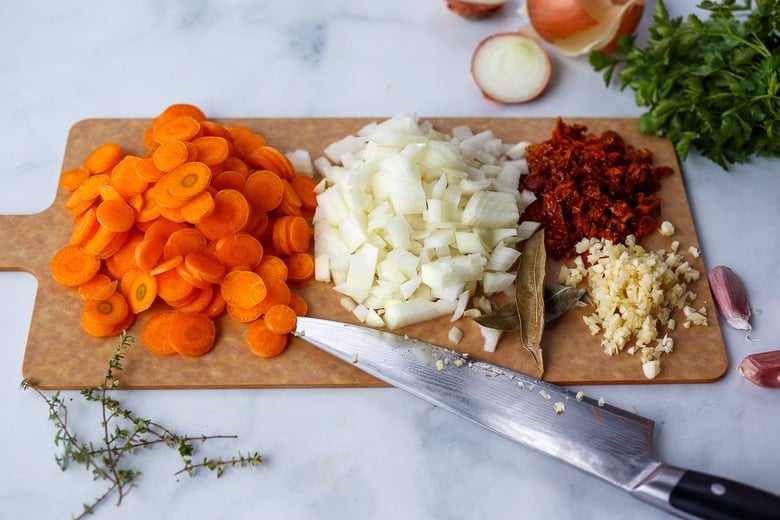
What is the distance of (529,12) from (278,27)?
1083mm

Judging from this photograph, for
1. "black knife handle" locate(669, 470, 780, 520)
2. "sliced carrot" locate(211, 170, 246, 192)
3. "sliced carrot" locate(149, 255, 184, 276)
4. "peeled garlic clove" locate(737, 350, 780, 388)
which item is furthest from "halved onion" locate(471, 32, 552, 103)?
"black knife handle" locate(669, 470, 780, 520)

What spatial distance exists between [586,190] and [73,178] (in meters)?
1.75

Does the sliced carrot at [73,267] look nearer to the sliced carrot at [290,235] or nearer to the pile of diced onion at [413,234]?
the sliced carrot at [290,235]

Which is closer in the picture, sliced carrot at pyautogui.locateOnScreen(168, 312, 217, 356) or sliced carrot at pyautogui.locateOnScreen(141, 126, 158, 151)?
sliced carrot at pyautogui.locateOnScreen(168, 312, 217, 356)

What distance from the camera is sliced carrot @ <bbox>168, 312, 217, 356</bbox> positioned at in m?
2.41

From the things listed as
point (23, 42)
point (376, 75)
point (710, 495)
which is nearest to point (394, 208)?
point (376, 75)

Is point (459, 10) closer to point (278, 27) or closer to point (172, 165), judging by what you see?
point (278, 27)

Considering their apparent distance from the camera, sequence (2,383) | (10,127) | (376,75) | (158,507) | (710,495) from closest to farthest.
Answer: (710,495) < (158,507) < (2,383) < (10,127) < (376,75)

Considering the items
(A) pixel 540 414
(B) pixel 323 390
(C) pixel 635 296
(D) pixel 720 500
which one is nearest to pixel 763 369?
(C) pixel 635 296

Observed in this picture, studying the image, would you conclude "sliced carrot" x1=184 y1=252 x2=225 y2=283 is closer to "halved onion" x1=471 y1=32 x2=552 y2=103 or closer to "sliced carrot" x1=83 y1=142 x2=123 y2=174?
"sliced carrot" x1=83 y1=142 x2=123 y2=174

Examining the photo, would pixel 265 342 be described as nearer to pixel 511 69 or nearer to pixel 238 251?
pixel 238 251

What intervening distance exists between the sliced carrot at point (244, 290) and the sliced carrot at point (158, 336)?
0.18m

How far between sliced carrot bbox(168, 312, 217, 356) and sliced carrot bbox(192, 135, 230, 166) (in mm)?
505

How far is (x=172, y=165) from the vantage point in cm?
251
